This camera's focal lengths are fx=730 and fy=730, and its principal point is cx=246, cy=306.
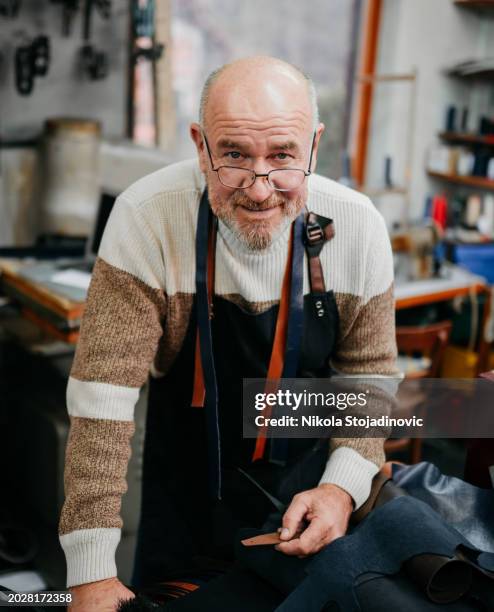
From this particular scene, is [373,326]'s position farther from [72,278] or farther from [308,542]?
[72,278]

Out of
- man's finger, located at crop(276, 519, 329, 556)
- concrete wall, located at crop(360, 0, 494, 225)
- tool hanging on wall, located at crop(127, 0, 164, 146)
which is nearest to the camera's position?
man's finger, located at crop(276, 519, 329, 556)

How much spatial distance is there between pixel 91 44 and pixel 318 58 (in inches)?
59.3

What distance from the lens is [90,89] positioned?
3.83 meters

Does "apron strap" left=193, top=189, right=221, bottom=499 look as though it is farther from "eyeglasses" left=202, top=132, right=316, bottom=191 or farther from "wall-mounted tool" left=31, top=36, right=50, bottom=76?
"wall-mounted tool" left=31, top=36, right=50, bottom=76

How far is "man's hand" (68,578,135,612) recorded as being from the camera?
100 centimetres

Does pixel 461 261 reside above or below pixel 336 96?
below

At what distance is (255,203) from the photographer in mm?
1078

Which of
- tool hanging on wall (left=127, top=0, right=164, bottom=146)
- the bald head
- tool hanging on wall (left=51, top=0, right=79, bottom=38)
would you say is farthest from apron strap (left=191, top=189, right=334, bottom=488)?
tool hanging on wall (left=127, top=0, right=164, bottom=146)

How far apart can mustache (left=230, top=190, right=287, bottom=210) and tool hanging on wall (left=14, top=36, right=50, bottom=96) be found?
9.43 ft

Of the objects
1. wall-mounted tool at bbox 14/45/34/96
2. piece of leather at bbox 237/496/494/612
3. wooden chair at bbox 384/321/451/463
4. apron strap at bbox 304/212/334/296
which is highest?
wall-mounted tool at bbox 14/45/34/96

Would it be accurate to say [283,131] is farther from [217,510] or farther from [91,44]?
[91,44]

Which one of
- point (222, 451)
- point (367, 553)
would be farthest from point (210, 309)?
point (367, 553)

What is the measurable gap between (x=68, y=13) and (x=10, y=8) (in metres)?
0.28

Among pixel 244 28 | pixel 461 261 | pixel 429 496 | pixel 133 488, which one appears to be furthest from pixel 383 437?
pixel 244 28
